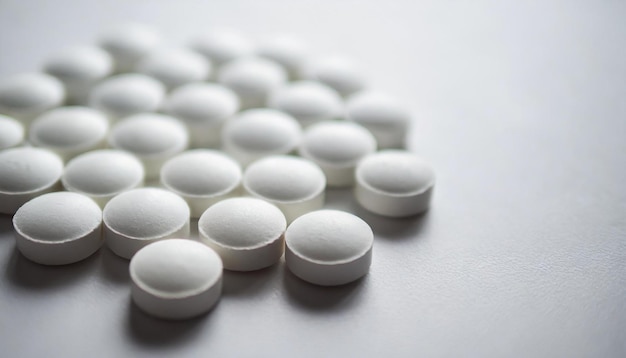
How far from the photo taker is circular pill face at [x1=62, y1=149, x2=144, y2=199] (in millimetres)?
1529

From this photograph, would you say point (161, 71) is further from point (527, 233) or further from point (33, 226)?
point (527, 233)

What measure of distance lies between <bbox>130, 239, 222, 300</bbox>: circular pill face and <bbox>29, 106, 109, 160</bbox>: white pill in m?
0.50

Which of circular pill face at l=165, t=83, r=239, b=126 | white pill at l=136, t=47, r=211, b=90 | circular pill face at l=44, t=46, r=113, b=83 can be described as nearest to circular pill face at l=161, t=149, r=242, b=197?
circular pill face at l=165, t=83, r=239, b=126

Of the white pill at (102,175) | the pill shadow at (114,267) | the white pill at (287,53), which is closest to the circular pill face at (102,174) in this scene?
the white pill at (102,175)

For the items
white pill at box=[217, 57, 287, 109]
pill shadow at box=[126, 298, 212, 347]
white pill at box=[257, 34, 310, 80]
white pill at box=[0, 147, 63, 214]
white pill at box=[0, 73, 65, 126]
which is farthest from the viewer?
white pill at box=[257, 34, 310, 80]

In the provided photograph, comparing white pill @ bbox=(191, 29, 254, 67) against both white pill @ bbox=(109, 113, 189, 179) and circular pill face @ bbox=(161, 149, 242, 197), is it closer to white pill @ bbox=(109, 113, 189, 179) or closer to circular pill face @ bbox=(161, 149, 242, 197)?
white pill @ bbox=(109, 113, 189, 179)

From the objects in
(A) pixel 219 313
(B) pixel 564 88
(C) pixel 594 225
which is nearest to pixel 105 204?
(A) pixel 219 313

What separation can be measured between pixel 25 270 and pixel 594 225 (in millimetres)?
1251

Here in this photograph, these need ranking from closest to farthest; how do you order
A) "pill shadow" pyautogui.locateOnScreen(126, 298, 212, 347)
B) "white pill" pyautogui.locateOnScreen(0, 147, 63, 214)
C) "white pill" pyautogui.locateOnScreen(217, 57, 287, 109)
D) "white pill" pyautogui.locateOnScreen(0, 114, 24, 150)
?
1. "pill shadow" pyautogui.locateOnScreen(126, 298, 212, 347)
2. "white pill" pyautogui.locateOnScreen(0, 147, 63, 214)
3. "white pill" pyautogui.locateOnScreen(0, 114, 24, 150)
4. "white pill" pyautogui.locateOnScreen(217, 57, 287, 109)

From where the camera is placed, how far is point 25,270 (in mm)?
1385

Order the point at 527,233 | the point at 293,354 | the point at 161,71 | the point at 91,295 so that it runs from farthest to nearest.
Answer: the point at 161,71 → the point at 527,233 → the point at 91,295 → the point at 293,354

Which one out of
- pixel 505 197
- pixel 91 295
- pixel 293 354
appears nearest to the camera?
pixel 293 354

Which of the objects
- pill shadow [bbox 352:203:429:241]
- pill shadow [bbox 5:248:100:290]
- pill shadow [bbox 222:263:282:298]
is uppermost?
pill shadow [bbox 352:203:429:241]

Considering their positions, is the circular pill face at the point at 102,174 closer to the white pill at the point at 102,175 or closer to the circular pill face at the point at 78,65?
the white pill at the point at 102,175
